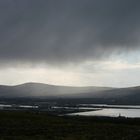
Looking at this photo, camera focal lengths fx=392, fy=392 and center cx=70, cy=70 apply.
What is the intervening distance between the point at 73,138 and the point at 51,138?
222 cm

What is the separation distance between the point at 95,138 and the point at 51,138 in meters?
4.46

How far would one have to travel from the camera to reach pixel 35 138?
38031 millimetres

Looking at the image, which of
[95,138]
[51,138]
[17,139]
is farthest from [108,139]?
[17,139]

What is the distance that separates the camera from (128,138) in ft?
131

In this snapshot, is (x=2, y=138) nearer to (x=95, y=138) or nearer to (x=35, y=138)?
(x=35, y=138)

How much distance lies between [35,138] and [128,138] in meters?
9.54

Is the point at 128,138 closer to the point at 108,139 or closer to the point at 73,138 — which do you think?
the point at 108,139

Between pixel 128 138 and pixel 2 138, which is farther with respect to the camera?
pixel 128 138

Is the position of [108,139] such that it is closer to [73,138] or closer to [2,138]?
[73,138]

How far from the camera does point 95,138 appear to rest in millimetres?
39281

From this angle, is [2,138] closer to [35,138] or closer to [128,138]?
[35,138]

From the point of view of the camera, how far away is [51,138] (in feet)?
126

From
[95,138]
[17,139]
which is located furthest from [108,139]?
[17,139]

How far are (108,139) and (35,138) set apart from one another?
284 inches
